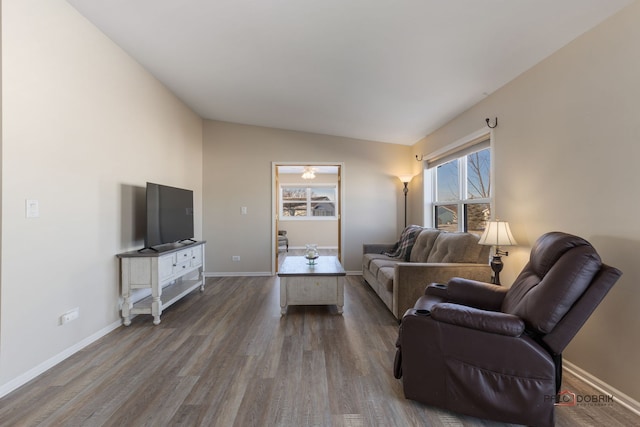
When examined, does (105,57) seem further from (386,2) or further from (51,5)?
(386,2)

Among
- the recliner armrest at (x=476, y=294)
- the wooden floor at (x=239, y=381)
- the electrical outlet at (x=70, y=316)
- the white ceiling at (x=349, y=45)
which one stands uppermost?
the white ceiling at (x=349, y=45)

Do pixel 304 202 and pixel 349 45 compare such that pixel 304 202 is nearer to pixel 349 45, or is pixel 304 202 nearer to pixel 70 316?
pixel 349 45

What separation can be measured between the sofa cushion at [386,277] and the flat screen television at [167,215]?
2.59m

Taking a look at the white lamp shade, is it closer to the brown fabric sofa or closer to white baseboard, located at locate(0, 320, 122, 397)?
the brown fabric sofa

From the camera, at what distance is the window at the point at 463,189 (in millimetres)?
3432

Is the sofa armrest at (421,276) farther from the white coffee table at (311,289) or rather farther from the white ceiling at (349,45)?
the white ceiling at (349,45)

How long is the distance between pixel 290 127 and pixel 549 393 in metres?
4.66

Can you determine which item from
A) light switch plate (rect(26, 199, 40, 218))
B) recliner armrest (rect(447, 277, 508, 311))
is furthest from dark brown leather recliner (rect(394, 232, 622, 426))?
light switch plate (rect(26, 199, 40, 218))

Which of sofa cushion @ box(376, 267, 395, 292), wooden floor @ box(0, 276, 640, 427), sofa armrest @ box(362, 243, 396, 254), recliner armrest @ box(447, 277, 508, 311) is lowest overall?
wooden floor @ box(0, 276, 640, 427)

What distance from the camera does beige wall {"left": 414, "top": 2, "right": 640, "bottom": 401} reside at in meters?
1.73

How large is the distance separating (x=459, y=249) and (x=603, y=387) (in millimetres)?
1479

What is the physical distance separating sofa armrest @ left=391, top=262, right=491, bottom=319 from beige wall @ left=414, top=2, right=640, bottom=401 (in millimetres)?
367

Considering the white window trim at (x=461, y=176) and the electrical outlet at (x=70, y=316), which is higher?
the white window trim at (x=461, y=176)

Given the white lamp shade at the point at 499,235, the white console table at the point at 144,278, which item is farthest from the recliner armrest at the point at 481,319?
the white console table at the point at 144,278
